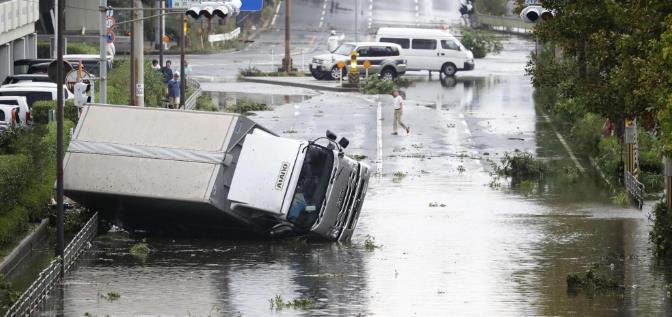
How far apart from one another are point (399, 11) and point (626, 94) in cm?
6552

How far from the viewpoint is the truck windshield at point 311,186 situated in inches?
1067

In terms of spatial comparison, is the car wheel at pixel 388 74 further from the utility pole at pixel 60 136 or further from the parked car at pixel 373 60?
the utility pole at pixel 60 136

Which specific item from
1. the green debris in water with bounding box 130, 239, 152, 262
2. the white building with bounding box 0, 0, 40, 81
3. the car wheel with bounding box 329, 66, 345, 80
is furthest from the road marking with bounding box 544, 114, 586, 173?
the white building with bounding box 0, 0, 40, 81

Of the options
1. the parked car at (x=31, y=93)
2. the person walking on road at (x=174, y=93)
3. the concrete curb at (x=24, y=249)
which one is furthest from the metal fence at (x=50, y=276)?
the person walking on road at (x=174, y=93)

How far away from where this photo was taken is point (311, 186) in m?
27.5

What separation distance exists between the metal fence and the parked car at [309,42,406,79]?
33.2m

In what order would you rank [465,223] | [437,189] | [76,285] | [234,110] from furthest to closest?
[234,110], [437,189], [465,223], [76,285]

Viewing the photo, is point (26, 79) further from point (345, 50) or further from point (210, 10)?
point (210, 10)

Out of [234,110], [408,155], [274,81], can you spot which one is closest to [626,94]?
[408,155]

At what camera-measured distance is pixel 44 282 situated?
21.8 m

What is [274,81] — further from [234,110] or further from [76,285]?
[76,285]

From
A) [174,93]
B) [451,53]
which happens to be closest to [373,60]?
[451,53]

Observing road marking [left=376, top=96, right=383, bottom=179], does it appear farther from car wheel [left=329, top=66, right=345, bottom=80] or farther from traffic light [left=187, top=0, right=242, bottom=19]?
car wheel [left=329, top=66, right=345, bottom=80]

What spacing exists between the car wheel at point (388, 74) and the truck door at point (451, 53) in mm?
3081
